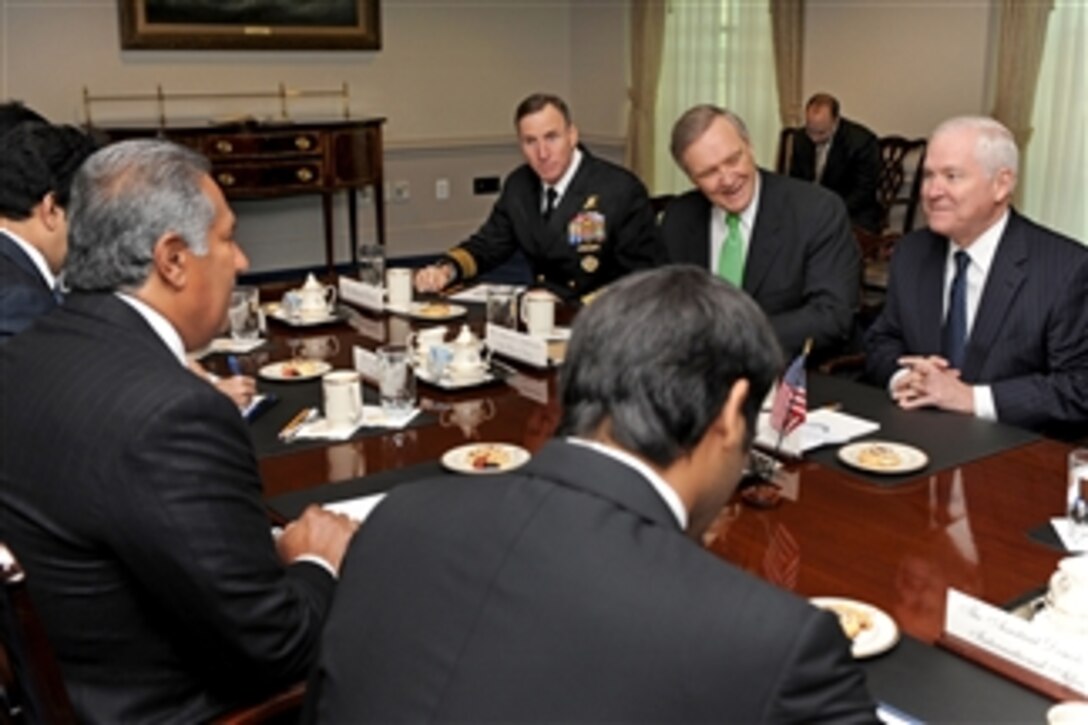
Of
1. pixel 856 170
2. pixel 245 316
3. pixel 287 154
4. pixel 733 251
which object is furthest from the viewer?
pixel 287 154

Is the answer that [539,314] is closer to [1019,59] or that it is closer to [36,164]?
[36,164]

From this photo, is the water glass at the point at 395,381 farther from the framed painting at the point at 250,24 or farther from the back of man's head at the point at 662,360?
the framed painting at the point at 250,24

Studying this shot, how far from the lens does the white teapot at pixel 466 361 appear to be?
2.49 m

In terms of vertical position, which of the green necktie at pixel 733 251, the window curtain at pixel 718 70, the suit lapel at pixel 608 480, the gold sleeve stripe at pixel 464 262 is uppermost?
the window curtain at pixel 718 70

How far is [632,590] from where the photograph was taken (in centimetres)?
88

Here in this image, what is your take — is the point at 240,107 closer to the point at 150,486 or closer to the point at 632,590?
the point at 150,486

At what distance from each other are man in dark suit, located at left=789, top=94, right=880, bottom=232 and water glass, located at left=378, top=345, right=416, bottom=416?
15.3 feet

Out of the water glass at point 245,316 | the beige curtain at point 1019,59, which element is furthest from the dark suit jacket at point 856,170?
the water glass at point 245,316

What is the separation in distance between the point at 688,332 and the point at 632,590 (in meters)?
0.24

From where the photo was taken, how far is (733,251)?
314 centimetres

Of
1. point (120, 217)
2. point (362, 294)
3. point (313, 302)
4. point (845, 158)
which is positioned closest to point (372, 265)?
point (362, 294)

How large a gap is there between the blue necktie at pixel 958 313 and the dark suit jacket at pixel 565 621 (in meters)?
1.85

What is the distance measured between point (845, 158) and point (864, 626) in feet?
18.1

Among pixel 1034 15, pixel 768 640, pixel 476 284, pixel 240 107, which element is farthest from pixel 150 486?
pixel 240 107
